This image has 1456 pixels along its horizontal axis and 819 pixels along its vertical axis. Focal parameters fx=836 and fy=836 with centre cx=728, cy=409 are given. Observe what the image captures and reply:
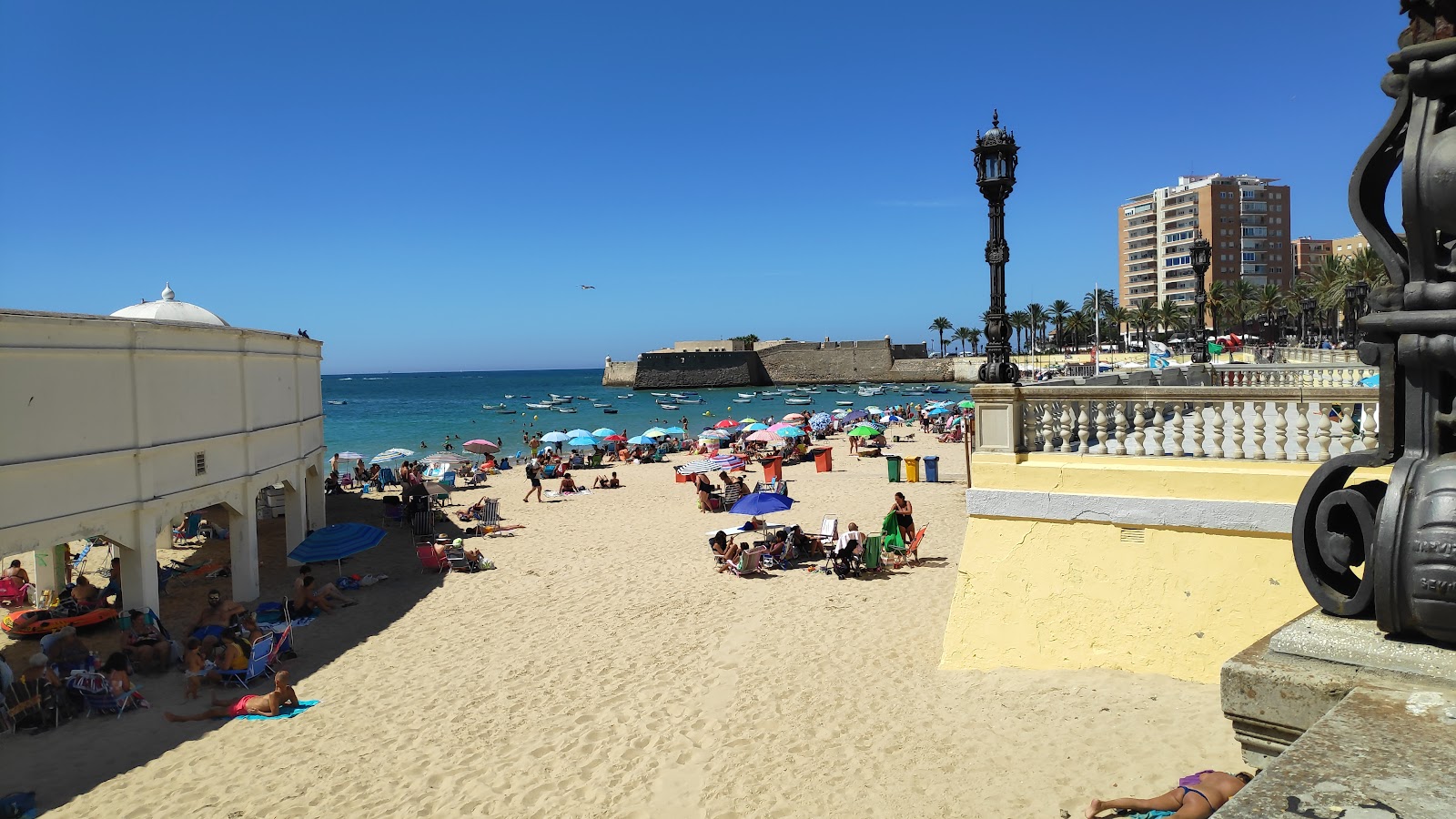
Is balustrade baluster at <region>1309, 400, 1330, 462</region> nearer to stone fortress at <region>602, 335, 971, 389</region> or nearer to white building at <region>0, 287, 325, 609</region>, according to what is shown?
white building at <region>0, 287, 325, 609</region>

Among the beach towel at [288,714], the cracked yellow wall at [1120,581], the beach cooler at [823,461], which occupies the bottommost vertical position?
the beach towel at [288,714]

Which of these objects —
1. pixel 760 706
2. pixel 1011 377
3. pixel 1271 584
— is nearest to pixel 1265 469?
pixel 1271 584

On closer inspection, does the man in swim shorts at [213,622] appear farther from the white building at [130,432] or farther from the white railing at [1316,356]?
the white railing at [1316,356]

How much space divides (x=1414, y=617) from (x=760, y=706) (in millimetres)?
6454

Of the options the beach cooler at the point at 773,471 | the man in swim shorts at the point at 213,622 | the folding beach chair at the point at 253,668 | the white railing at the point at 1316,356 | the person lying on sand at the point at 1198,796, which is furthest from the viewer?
the beach cooler at the point at 773,471

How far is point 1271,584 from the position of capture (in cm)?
689

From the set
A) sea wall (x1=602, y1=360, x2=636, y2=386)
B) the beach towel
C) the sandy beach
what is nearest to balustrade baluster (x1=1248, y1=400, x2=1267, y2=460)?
the sandy beach

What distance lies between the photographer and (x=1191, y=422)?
7.62 m

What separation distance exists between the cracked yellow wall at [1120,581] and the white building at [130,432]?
34.5ft

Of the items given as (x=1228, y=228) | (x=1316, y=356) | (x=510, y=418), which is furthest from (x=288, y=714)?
(x=1228, y=228)

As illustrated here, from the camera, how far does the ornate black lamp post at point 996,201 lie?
29.3ft

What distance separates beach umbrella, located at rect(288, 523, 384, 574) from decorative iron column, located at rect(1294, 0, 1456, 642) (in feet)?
45.6

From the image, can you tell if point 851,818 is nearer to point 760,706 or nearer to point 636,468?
point 760,706

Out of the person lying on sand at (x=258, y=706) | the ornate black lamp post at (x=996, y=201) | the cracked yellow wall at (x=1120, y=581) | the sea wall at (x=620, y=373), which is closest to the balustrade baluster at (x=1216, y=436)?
the cracked yellow wall at (x=1120, y=581)
